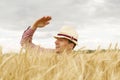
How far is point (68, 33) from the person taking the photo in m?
5.21

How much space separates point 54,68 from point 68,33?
2.75 meters

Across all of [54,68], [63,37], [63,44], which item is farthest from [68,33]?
[54,68]

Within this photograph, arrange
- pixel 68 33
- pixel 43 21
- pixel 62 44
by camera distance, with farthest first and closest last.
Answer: pixel 43 21 < pixel 68 33 < pixel 62 44

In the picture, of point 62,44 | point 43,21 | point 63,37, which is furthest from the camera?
point 43,21

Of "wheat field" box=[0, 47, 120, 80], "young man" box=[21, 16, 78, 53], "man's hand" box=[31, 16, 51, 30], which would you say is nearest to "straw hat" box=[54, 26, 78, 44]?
"young man" box=[21, 16, 78, 53]

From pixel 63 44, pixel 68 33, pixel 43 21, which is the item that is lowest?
pixel 63 44

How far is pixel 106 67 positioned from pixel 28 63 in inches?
21.2

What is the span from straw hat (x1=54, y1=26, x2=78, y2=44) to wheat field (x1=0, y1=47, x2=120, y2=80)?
2110mm

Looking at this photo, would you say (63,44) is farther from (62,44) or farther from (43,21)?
(43,21)

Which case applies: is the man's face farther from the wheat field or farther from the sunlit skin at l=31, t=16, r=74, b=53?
the wheat field

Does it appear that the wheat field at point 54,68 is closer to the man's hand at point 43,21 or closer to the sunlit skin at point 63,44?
the sunlit skin at point 63,44

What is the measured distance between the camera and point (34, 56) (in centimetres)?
276

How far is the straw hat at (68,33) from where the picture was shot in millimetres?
5129

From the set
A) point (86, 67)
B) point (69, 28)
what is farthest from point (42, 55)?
point (69, 28)
